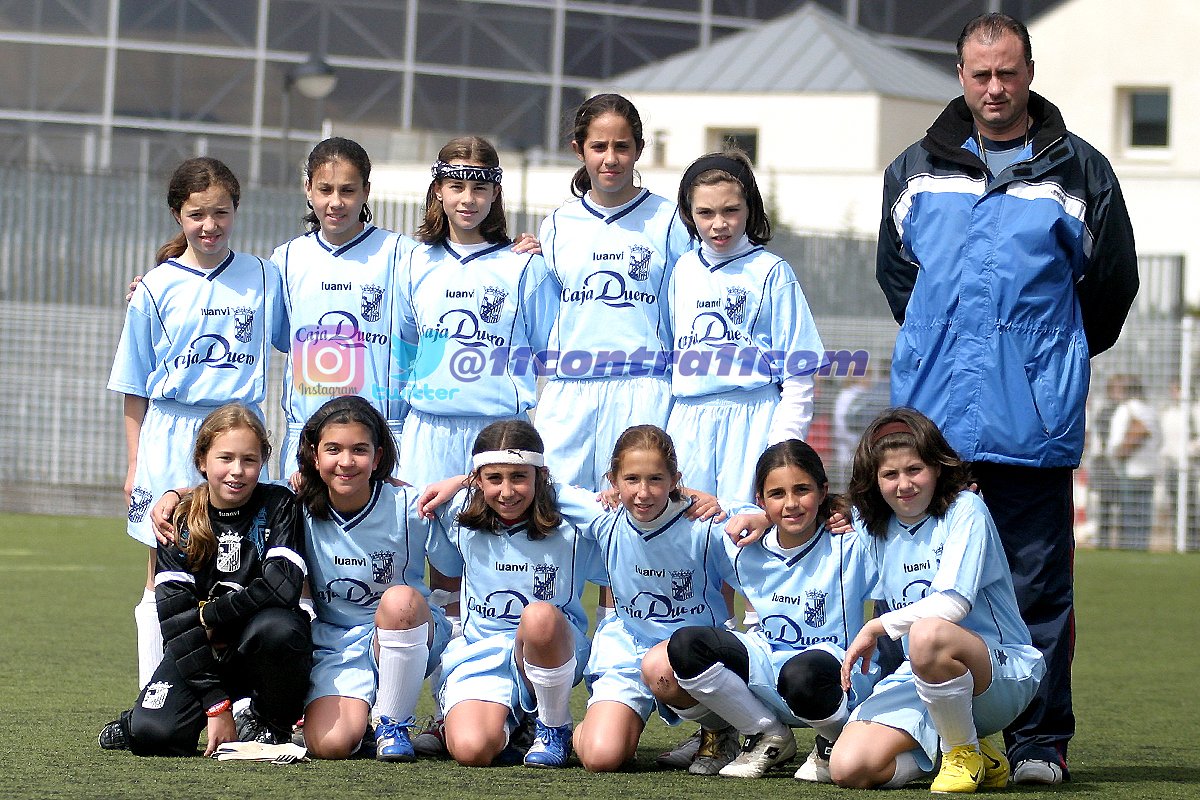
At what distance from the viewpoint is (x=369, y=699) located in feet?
16.0

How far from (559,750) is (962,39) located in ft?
7.61

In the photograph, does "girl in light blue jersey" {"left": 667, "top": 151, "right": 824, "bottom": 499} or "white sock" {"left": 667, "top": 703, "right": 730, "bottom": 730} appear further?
"girl in light blue jersey" {"left": 667, "top": 151, "right": 824, "bottom": 499}

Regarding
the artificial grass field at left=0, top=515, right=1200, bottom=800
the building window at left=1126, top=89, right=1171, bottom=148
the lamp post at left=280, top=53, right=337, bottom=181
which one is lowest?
the artificial grass field at left=0, top=515, right=1200, bottom=800

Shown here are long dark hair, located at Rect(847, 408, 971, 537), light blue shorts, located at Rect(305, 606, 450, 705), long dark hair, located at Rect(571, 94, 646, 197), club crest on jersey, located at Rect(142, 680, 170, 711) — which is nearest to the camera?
long dark hair, located at Rect(847, 408, 971, 537)

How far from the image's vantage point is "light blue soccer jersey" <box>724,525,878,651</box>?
4707 mm

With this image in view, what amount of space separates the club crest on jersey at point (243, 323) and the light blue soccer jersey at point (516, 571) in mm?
1016

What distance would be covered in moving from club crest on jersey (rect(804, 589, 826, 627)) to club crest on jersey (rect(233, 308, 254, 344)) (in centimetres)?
206

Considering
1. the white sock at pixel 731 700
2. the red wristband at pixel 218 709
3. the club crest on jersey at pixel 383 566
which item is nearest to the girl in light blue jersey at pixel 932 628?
the white sock at pixel 731 700

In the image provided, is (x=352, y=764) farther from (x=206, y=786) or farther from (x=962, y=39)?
(x=962, y=39)

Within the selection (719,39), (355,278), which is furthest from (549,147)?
(355,278)

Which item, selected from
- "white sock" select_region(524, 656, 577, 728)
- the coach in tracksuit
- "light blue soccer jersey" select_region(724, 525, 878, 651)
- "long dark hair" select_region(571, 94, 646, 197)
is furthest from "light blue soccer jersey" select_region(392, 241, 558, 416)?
the coach in tracksuit

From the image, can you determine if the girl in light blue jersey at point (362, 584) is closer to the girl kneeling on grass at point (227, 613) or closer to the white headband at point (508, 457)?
the girl kneeling on grass at point (227, 613)

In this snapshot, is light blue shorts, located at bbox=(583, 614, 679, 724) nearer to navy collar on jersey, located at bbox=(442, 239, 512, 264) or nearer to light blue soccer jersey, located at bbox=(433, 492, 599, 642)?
light blue soccer jersey, located at bbox=(433, 492, 599, 642)

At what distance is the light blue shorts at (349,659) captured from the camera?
4.85 metres
